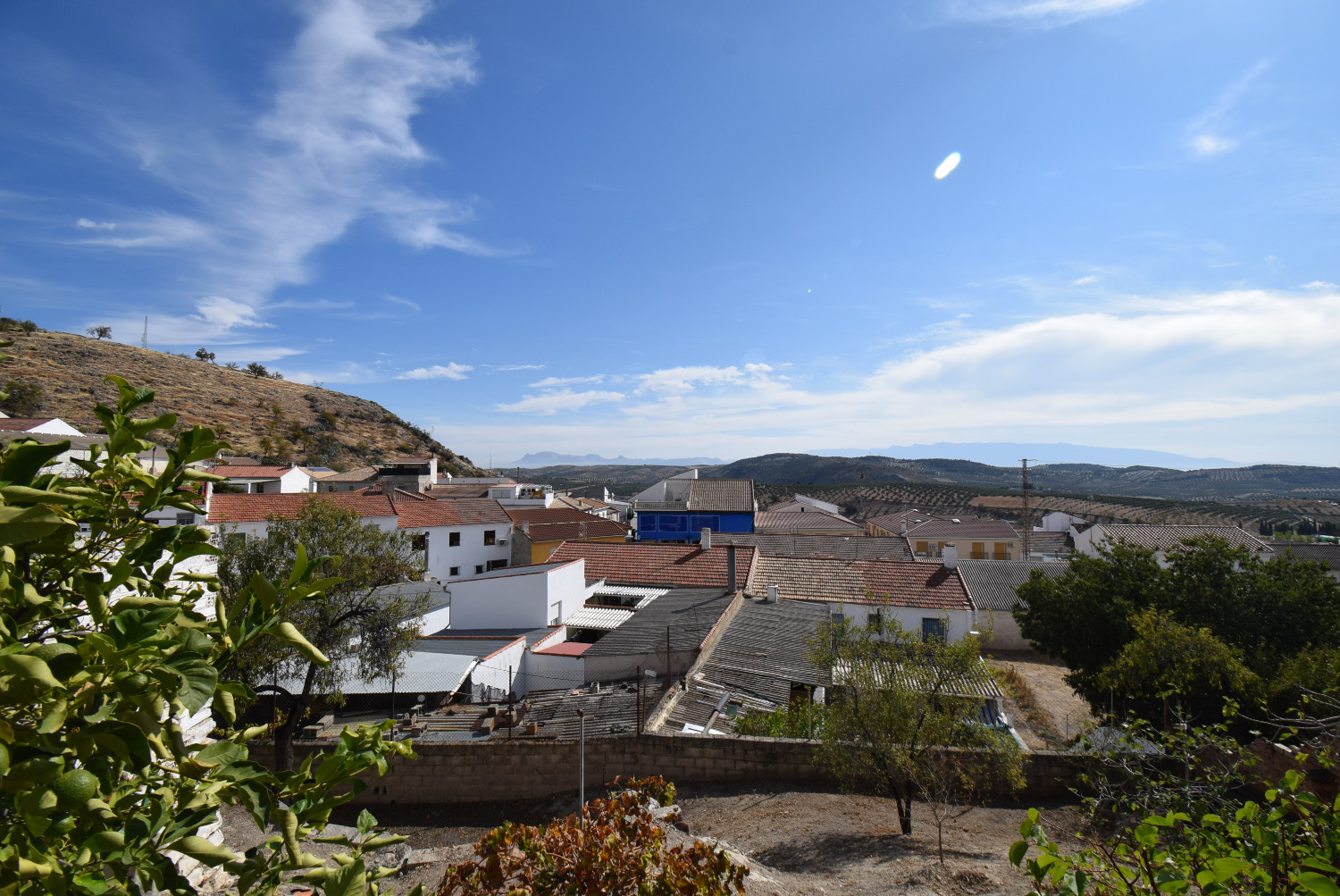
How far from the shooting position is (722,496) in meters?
46.2

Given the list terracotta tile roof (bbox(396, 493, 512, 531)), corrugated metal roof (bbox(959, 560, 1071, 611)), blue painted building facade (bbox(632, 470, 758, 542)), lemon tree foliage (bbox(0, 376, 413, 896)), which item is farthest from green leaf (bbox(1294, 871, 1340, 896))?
blue painted building facade (bbox(632, 470, 758, 542))

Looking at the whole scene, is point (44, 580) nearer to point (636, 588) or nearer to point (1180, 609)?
point (1180, 609)

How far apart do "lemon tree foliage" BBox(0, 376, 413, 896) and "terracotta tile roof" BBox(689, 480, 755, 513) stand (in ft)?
142

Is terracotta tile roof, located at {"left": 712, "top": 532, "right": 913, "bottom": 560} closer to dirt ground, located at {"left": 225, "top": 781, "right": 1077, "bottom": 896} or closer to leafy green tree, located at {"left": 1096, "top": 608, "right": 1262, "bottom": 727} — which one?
leafy green tree, located at {"left": 1096, "top": 608, "right": 1262, "bottom": 727}

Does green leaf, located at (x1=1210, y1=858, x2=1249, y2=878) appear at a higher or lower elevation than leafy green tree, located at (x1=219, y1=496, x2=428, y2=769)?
higher

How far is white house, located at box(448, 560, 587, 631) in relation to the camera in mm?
22000

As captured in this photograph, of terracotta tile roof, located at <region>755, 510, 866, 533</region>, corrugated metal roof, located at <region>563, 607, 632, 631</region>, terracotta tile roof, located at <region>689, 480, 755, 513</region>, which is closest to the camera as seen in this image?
corrugated metal roof, located at <region>563, 607, 632, 631</region>

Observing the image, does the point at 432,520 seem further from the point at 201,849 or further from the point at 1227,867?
the point at 1227,867

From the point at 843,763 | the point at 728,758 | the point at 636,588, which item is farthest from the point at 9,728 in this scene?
the point at 636,588

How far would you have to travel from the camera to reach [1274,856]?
214 centimetres

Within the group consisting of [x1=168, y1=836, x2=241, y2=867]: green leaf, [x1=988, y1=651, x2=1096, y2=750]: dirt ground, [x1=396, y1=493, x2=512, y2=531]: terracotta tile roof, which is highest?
[x1=168, y1=836, x2=241, y2=867]: green leaf

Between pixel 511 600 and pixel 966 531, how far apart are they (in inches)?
1578

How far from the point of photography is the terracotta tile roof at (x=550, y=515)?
43000mm

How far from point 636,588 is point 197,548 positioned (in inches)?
1001
